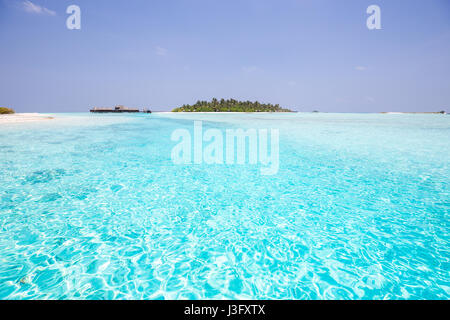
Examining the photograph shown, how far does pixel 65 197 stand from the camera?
666cm

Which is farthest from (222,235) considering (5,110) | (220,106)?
(220,106)

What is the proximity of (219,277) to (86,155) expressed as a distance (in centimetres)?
1196

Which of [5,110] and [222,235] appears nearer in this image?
[222,235]

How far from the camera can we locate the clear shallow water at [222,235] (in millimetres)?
3600

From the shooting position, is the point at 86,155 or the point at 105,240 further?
the point at 86,155

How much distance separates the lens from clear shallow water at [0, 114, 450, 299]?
11.8ft

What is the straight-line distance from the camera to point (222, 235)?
5.01m

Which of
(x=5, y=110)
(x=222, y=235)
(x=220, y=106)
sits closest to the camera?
(x=222, y=235)

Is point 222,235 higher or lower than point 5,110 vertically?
lower

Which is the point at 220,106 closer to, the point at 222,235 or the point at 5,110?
the point at 5,110
